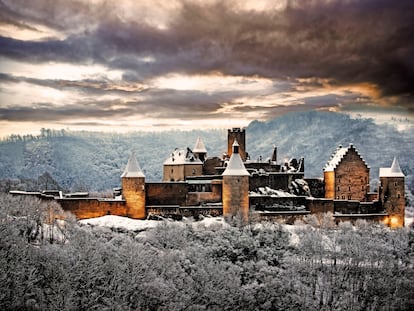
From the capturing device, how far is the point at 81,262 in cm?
3017

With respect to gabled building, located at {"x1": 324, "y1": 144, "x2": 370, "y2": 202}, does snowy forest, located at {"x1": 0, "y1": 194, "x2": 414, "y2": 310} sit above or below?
below

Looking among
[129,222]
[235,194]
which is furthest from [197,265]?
[235,194]

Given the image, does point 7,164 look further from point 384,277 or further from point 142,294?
point 384,277

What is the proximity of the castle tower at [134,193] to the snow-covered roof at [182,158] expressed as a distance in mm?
6325

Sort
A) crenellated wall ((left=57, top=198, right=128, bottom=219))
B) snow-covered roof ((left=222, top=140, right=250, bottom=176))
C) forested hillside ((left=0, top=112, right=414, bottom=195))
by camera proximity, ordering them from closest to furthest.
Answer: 1. crenellated wall ((left=57, top=198, right=128, bottom=219))
2. snow-covered roof ((left=222, top=140, right=250, bottom=176))
3. forested hillside ((left=0, top=112, right=414, bottom=195))

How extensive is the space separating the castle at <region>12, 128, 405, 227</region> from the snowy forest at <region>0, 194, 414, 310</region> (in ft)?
4.78

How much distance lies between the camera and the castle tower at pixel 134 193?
1453 inches

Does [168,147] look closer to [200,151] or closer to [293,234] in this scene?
[200,151]

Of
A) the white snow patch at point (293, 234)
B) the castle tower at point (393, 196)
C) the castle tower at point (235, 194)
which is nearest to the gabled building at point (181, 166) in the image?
the castle tower at point (235, 194)

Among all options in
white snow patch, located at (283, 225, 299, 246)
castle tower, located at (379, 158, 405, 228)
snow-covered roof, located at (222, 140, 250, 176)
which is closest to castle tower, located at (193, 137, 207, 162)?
snow-covered roof, located at (222, 140, 250, 176)

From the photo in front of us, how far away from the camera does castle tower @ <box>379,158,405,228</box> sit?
39.2m

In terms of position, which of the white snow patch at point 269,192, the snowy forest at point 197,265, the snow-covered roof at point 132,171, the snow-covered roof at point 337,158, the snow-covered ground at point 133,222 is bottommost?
the snowy forest at point 197,265

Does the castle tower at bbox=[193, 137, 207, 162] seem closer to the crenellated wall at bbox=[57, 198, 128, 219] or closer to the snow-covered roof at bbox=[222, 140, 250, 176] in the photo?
the snow-covered roof at bbox=[222, 140, 250, 176]

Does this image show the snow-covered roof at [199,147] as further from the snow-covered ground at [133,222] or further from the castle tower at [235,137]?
the snow-covered ground at [133,222]
